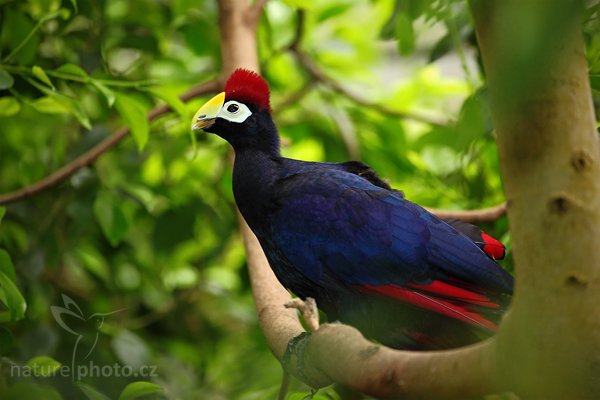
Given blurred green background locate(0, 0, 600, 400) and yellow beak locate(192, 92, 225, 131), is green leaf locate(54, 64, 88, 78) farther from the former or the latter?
yellow beak locate(192, 92, 225, 131)

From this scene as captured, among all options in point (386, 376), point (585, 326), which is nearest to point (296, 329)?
point (386, 376)

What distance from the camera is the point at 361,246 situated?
4.98 ft

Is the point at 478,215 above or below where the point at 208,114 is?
below

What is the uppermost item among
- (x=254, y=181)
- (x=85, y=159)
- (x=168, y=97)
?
(x=168, y=97)

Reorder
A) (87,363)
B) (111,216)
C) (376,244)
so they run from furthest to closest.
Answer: (111,216)
(87,363)
(376,244)

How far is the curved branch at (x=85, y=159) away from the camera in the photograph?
1.97 m

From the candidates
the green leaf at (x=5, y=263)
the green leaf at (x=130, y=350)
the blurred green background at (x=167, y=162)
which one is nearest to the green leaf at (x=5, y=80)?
the blurred green background at (x=167, y=162)

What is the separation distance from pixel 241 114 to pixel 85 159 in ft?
1.69

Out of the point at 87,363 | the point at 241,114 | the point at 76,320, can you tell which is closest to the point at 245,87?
the point at 241,114

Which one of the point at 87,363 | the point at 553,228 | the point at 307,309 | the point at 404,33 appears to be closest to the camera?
the point at 553,228

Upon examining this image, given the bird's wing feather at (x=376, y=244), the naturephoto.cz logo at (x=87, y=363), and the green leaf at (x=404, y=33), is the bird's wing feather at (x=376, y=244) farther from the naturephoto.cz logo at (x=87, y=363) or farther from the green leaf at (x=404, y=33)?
the naturephoto.cz logo at (x=87, y=363)

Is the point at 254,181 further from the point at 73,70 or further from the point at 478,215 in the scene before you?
the point at 478,215

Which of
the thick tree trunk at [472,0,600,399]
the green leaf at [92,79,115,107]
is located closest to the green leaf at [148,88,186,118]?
the green leaf at [92,79,115,107]

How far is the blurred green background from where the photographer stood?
6.40ft
